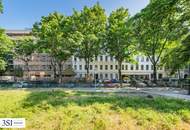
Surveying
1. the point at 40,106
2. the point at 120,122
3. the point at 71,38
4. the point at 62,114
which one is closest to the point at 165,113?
the point at 120,122

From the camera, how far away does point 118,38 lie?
55750 millimetres

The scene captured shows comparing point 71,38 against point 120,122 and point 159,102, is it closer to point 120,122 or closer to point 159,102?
point 159,102

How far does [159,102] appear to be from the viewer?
19859 mm

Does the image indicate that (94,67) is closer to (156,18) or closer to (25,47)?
(25,47)

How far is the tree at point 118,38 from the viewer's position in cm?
5519

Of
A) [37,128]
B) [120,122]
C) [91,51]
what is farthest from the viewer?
[91,51]

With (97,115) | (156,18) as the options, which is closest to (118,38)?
(156,18)

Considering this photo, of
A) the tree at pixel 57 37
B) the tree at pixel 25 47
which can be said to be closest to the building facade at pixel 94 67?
the tree at pixel 25 47

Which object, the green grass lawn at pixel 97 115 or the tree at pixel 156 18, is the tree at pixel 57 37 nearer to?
the tree at pixel 156 18

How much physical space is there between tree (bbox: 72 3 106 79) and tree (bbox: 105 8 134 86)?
1562mm

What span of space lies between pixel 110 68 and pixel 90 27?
1410 inches

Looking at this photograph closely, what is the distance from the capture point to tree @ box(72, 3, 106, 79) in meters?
57.1

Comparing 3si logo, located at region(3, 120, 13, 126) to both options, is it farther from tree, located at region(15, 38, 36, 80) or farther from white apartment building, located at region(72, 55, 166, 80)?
white apartment building, located at region(72, 55, 166, 80)

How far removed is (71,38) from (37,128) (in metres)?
41.5
